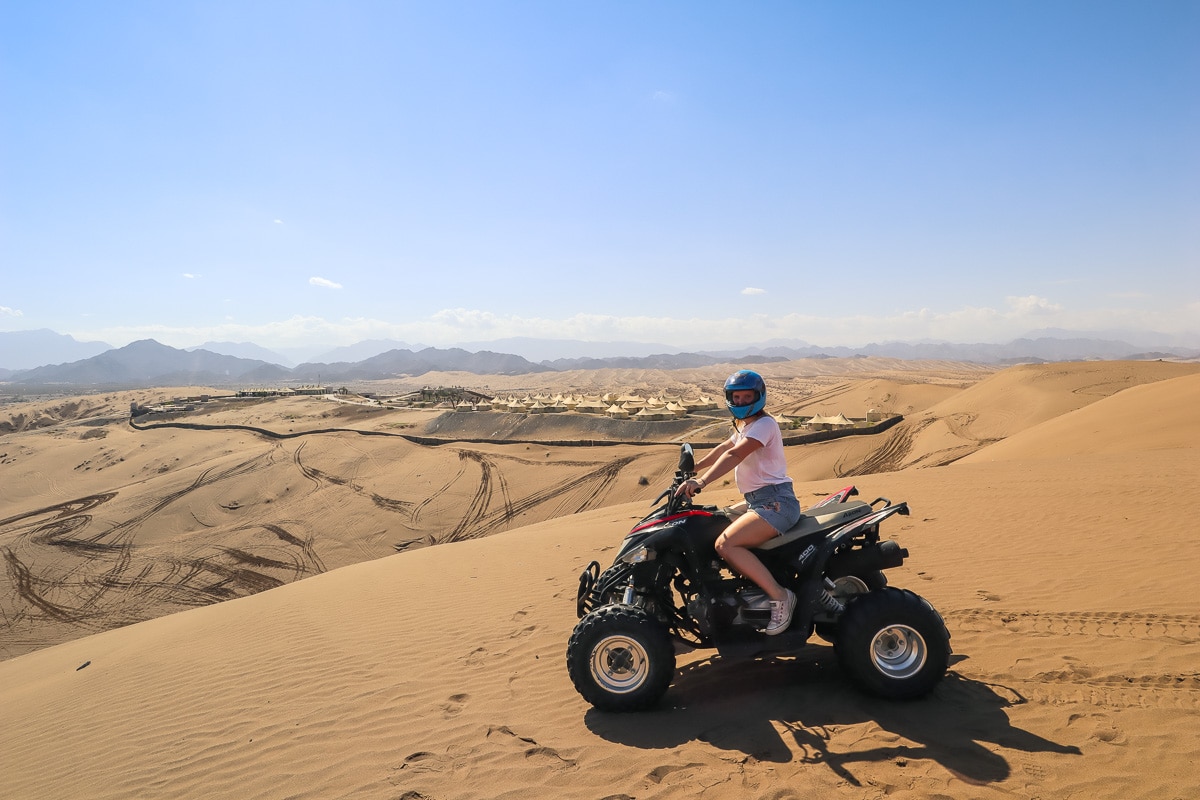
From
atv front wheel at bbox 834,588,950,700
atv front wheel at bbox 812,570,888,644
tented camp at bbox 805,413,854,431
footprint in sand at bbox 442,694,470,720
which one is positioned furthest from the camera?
tented camp at bbox 805,413,854,431

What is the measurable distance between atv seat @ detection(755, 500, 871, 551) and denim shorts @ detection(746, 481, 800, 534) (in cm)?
6

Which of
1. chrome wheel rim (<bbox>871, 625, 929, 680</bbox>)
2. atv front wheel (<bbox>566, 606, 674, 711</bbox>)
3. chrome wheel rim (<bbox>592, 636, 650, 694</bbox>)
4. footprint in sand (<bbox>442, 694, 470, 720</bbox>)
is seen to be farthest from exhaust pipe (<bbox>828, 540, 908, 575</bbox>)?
footprint in sand (<bbox>442, 694, 470, 720</bbox>)

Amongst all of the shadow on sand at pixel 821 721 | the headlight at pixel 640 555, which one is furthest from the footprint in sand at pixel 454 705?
the headlight at pixel 640 555

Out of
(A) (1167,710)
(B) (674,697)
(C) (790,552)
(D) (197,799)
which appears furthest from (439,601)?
(A) (1167,710)

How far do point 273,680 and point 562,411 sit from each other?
32586mm

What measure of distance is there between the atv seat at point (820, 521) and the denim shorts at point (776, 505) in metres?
0.06

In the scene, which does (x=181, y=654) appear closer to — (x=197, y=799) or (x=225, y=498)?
(x=197, y=799)

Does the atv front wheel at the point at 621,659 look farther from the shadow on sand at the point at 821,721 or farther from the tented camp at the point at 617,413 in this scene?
the tented camp at the point at 617,413

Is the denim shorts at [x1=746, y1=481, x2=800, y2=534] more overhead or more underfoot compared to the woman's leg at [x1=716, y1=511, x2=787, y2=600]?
more overhead

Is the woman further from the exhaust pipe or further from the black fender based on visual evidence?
the exhaust pipe

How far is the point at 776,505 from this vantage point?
13.2 ft

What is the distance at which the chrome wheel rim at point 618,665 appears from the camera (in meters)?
4.00

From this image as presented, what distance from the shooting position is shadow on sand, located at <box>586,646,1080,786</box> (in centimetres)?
331

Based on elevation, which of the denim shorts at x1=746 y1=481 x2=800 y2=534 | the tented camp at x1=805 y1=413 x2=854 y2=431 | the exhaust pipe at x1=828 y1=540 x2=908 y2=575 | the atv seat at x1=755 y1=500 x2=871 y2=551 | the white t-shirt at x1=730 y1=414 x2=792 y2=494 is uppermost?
the white t-shirt at x1=730 y1=414 x2=792 y2=494
